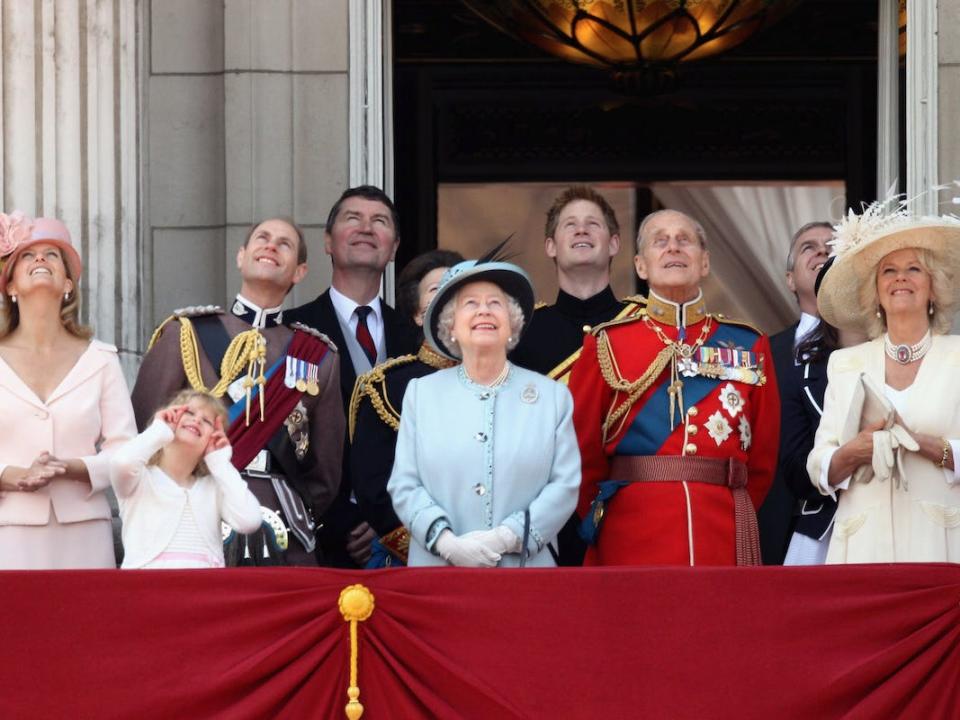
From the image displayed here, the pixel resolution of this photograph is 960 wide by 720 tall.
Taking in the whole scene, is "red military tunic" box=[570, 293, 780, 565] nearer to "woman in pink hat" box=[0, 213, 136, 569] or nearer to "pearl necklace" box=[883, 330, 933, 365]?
"pearl necklace" box=[883, 330, 933, 365]

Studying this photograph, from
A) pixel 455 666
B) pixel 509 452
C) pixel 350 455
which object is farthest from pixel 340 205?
pixel 455 666

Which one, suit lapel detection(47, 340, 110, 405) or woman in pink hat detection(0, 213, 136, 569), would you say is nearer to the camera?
woman in pink hat detection(0, 213, 136, 569)

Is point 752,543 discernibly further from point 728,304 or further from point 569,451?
point 728,304

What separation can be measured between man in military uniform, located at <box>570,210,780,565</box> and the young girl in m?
1.23

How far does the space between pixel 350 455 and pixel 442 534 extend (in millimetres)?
993

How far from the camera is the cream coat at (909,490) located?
711cm

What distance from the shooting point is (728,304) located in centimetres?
1424

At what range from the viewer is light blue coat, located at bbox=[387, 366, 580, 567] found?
713 centimetres

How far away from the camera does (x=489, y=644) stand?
6.50 meters

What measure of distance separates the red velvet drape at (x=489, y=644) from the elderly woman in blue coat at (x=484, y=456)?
0.54 metres

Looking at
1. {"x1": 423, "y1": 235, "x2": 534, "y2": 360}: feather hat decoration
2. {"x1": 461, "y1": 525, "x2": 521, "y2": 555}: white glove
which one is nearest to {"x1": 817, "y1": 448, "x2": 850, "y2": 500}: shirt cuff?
{"x1": 461, "y1": 525, "x2": 521, "y2": 555}: white glove

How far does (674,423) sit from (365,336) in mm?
1525

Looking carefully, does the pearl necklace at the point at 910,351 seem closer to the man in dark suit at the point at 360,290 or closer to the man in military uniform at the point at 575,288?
the man in military uniform at the point at 575,288

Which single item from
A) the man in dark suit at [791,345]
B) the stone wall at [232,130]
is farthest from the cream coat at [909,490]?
the stone wall at [232,130]
